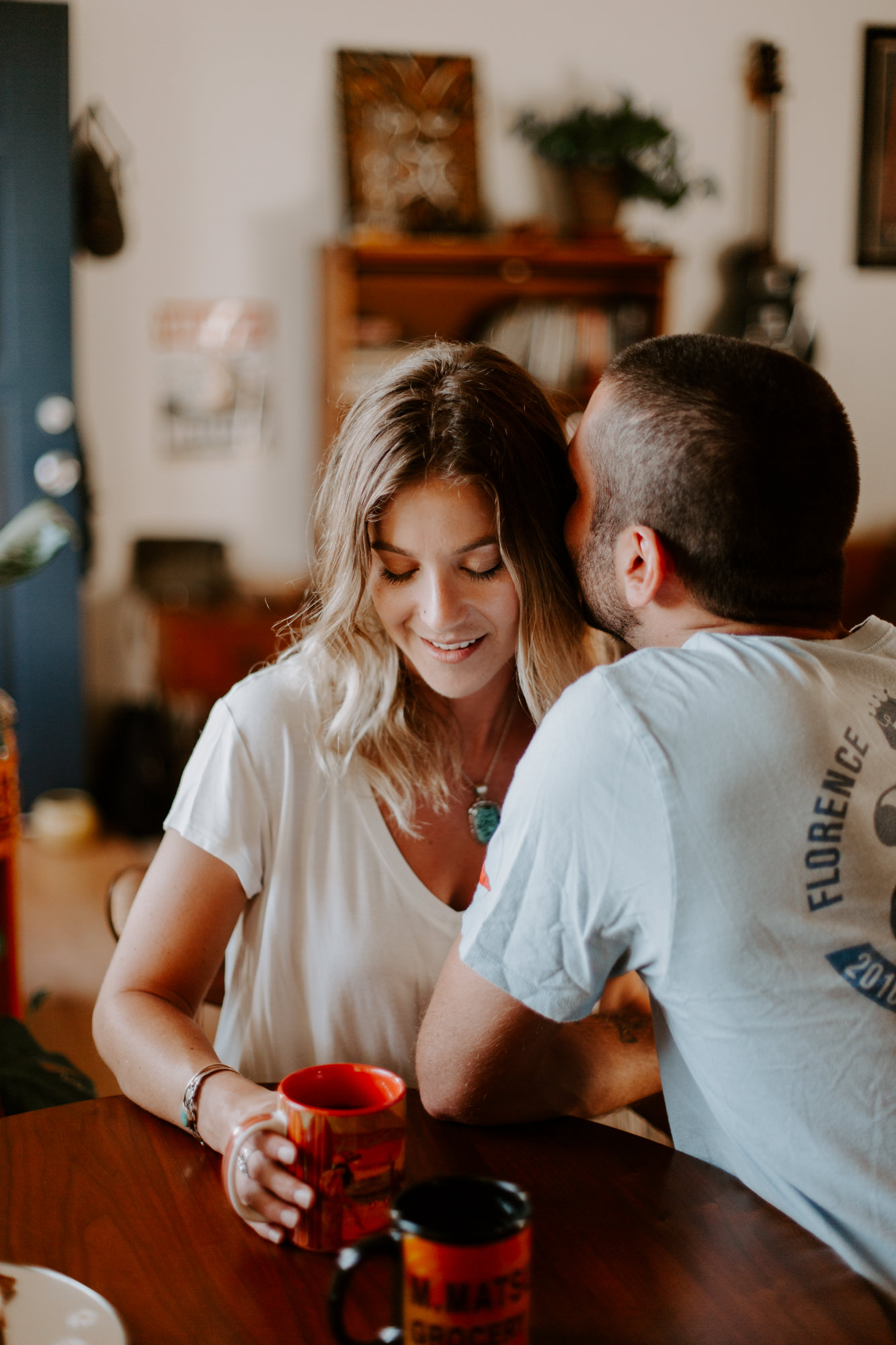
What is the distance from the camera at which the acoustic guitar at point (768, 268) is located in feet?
14.1

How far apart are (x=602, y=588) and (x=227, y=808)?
436mm

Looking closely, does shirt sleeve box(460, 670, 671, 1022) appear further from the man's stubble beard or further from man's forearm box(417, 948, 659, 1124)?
the man's stubble beard

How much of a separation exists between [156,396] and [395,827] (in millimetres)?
3133

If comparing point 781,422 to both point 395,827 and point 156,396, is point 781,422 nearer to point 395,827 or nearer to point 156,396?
point 395,827

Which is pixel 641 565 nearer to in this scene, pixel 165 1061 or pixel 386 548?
pixel 386 548

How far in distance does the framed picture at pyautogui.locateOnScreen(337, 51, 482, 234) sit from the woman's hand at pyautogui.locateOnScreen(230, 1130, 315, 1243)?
11.8 feet

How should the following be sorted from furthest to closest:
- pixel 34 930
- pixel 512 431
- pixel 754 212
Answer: pixel 754 212 < pixel 34 930 < pixel 512 431

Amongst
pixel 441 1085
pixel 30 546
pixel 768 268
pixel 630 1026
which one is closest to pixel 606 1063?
pixel 630 1026

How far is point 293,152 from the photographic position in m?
4.00

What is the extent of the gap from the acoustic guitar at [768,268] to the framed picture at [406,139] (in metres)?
1.06

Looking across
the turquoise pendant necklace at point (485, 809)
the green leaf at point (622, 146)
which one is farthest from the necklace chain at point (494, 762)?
the green leaf at point (622, 146)

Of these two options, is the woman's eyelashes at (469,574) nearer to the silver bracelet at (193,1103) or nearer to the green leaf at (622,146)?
the silver bracelet at (193,1103)

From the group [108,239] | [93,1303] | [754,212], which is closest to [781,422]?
[93,1303]

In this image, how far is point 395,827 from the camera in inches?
49.6
